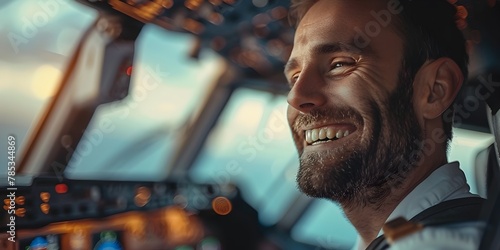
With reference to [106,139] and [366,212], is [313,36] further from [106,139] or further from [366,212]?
[106,139]

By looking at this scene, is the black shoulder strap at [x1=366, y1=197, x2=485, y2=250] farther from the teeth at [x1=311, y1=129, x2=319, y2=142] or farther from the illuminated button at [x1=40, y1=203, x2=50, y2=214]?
the illuminated button at [x1=40, y1=203, x2=50, y2=214]

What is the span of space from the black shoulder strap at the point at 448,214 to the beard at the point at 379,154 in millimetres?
127

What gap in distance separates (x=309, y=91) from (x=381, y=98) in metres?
0.16

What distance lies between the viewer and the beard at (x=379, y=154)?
1.35 meters

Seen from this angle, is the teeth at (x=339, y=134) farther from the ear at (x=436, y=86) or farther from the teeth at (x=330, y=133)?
the ear at (x=436, y=86)

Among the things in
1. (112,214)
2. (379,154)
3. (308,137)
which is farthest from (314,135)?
(112,214)

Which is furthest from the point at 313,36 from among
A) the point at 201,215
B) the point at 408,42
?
the point at 201,215

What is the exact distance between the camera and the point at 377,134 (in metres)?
1.35

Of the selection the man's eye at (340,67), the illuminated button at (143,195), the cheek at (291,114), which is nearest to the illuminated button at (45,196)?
the illuminated button at (143,195)

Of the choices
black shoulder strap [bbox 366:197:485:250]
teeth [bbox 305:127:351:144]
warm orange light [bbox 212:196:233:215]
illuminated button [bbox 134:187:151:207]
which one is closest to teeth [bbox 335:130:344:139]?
teeth [bbox 305:127:351:144]

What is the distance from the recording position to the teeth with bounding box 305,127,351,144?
138 cm

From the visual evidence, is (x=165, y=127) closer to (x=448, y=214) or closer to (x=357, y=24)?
(x=357, y=24)

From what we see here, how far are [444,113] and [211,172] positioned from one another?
22.0 inches

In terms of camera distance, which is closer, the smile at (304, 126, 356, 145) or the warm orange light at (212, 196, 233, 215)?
the smile at (304, 126, 356, 145)
